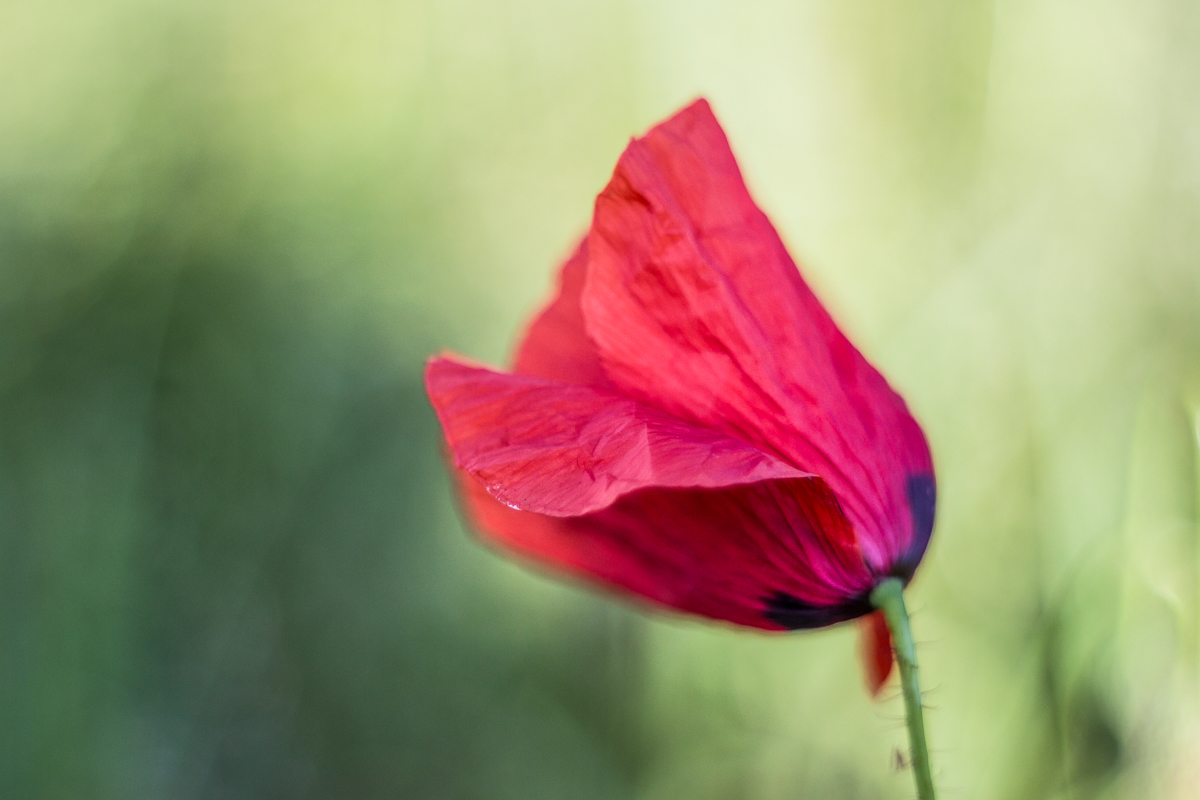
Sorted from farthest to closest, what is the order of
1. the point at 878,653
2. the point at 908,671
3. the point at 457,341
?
the point at 457,341, the point at 878,653, the point at 908,671

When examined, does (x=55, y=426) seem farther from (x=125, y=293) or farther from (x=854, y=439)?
(x=854, y=439)

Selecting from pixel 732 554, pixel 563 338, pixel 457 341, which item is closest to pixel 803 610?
pixel 732 554

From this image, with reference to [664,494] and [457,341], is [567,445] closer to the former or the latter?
[664,494]

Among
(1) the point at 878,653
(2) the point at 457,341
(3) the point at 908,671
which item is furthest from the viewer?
(2) the point at 457,341

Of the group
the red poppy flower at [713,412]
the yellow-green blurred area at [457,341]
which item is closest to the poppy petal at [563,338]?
the red poppy flower at [713,412]

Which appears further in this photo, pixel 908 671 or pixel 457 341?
pixel 457 341

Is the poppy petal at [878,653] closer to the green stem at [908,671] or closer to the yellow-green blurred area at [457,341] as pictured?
the green stem at [908,671]

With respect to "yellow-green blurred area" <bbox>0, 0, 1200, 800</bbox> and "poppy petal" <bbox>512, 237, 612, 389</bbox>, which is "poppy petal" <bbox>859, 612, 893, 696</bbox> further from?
"yellow-green blurred area" <bbox>0, 0, 1200, 800</bbox>
